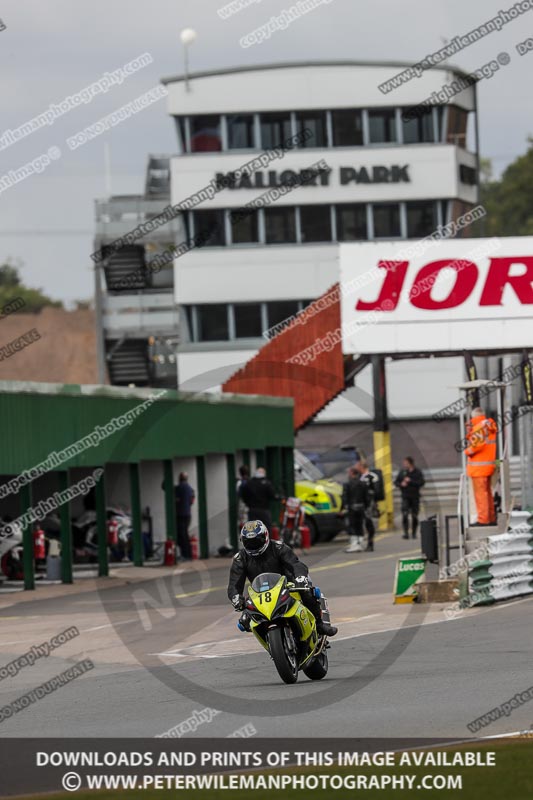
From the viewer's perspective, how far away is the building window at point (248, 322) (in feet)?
216

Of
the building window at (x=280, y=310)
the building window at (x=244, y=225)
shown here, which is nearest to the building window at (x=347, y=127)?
the building window at (x=244, y=225)

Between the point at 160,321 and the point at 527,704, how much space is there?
54585 millimetres

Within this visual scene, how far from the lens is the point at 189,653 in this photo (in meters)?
17.8

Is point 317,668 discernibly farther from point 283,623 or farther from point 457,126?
point 457,126

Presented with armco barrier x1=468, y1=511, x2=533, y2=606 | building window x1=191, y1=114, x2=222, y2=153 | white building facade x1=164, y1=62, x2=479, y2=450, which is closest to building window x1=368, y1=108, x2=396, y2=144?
white building facade x1=164, y1=62, x2=479, y2=450

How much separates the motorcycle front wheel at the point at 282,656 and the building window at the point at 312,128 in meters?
52.7

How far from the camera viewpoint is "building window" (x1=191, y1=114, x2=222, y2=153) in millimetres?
65562

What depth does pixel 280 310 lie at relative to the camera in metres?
65.6

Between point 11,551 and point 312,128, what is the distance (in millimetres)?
39289

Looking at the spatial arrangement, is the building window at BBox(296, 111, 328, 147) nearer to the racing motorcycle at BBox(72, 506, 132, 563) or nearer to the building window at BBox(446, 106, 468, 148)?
the building window at BBox(446, 106, 468, 148)

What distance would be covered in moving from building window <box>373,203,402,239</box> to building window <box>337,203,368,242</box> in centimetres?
49

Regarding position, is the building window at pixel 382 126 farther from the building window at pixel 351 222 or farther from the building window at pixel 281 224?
the building window at pixel 281 224

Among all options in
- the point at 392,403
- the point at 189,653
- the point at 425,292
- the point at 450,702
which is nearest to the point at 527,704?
the point at 450,702

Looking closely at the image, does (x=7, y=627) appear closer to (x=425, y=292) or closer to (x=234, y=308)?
(x=425, y=292)
